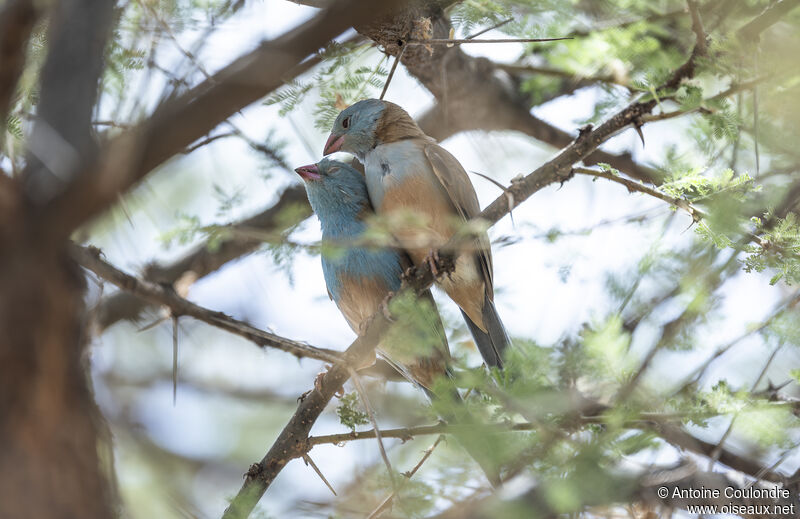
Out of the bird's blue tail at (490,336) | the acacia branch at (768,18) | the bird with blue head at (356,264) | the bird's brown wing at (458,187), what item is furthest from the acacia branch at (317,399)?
the acacia branch at (768,18)

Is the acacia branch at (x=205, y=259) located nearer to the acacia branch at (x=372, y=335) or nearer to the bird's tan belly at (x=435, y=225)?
the bird's tan belly at (x=435, y=225)

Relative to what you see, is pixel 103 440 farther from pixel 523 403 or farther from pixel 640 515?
pixel 640 515

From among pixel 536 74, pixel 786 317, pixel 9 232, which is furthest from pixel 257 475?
pixel 536 74

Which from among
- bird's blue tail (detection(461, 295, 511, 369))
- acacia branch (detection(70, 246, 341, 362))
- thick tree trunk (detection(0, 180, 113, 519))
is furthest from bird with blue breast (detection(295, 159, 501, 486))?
thick tree trunk (detection(0, 180, 113, 519))

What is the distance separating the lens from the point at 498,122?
239 inches

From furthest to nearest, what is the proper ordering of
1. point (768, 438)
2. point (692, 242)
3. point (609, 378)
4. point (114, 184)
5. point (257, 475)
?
1. point (692, 242)
2. point (257, 475)
3. point (768, 438)
4. point (609, 378)
5. point (114, 184)

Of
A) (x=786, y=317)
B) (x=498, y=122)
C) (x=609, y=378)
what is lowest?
(x=609, y=378)

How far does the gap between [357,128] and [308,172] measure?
49cm

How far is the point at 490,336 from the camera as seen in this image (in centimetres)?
480

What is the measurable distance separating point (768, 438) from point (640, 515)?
3.83 ft

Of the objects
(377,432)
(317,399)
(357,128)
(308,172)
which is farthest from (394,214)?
(377,432)

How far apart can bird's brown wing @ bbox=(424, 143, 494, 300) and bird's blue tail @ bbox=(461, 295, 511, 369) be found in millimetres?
115

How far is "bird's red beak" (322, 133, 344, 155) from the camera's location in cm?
516

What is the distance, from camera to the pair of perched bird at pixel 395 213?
4.52m
